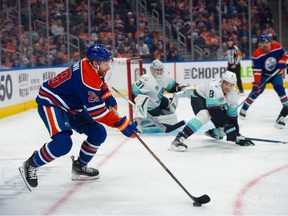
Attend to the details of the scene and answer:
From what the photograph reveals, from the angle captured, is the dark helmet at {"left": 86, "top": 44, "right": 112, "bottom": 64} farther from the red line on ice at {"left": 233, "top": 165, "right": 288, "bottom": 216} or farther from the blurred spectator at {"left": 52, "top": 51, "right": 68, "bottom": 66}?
the blurred spectator at {"left": 52, "top": 51, "right": 68, "bottom": 66}

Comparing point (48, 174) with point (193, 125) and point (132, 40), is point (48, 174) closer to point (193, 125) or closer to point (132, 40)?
point (193, 125)

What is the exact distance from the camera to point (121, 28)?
11438 millimetres

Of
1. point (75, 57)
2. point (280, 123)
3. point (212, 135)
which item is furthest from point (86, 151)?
point (75, 57)

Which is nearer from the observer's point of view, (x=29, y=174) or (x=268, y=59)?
(x=29, y=174)

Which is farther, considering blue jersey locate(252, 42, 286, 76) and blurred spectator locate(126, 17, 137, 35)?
blurred spectator locate(126, 17, 137, 35)

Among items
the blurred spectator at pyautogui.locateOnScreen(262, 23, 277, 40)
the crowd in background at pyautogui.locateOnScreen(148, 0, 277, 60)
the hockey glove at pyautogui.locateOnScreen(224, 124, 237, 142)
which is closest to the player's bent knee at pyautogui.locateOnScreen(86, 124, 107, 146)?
the hockey glove at pyautogui.locateOnScreen(224, 124, 237, 142)

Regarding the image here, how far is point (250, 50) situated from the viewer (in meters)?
11.8

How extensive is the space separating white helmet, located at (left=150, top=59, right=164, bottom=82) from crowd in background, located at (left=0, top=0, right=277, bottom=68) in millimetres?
4020

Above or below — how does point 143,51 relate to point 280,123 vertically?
above

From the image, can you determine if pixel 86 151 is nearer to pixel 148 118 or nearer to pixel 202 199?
pixel 202 199

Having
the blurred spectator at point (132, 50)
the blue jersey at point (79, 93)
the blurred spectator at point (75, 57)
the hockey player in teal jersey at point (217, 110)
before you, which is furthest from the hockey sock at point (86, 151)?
the blurred spectator at point (132, 50)

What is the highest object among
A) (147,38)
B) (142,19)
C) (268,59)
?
(142,19)

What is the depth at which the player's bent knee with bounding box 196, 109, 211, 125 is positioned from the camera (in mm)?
5066

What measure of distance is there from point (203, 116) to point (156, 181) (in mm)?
1251
